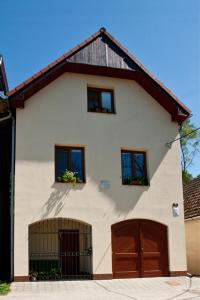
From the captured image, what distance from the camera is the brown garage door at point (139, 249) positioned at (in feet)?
54.5

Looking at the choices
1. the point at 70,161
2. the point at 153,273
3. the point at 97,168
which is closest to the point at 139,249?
the point at 153,273

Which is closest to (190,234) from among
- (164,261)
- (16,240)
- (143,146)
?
(164,261)

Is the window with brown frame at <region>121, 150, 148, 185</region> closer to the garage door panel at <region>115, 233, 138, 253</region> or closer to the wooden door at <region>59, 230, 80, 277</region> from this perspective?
the garage door panel at <region>115, 233, 138, 253</region>

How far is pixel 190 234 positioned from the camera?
19656mm

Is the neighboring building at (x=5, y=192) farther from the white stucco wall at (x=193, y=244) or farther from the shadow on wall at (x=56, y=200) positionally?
the white stucco wall at (x=193, y=244)

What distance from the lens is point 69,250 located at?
57.6ft

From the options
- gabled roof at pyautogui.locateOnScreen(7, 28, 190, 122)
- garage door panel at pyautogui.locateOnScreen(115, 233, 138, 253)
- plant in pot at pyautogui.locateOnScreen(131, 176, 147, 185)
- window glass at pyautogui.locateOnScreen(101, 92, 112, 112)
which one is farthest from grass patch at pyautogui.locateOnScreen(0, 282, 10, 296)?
window glass at pyautogui.locateOnScreen(101, 92, 112, 112)

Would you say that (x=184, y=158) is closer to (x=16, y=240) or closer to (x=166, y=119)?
(x=166, y=119)

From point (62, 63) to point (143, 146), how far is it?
4.33m

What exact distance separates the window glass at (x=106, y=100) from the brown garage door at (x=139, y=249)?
4.38m

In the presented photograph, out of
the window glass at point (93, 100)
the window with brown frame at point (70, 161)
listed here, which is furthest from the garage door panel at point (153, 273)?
the window glass at point (93, 100)

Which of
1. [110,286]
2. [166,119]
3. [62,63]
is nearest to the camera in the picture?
[110,286]

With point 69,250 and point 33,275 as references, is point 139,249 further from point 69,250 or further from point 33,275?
point 33,275

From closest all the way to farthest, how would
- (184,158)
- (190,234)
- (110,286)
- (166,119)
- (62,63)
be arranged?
(110,286)
(62,63)
(166,119)
(190,234)
(184,158)
